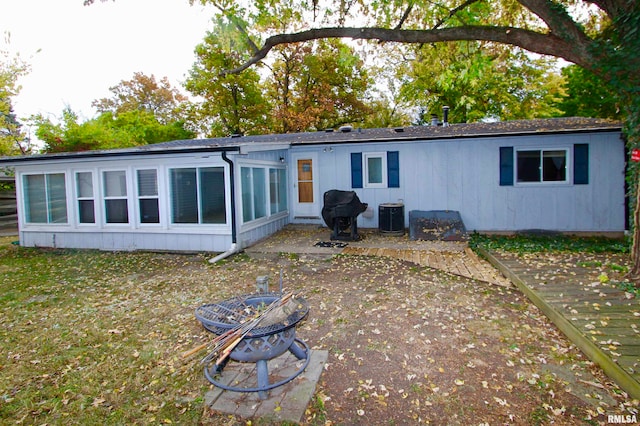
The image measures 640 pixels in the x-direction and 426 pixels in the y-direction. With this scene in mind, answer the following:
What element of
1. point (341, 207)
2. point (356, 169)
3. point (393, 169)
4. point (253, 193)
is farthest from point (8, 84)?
point (393, 169)

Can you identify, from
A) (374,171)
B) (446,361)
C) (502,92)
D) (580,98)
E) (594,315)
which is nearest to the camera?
(446,361)

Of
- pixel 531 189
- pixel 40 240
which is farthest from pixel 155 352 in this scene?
pixel 531 189

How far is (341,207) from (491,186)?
4072 mm

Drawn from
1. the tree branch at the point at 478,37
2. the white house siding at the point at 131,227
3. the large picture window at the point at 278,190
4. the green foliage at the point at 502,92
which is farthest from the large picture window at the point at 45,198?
the green foliage at the point at 502,92

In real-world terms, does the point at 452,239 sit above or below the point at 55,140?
below

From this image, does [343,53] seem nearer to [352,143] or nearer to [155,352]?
[352,143]

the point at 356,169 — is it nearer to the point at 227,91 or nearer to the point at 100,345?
the point at 100,345

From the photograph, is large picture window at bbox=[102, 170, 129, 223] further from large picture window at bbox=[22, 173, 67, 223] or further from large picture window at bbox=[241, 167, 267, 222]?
large picture window at bbox=[241, 167, 267, 222]

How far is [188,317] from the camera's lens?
4.68 m

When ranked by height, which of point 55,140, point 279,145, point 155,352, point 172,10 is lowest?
point 155,352

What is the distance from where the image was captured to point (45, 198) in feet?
31.0

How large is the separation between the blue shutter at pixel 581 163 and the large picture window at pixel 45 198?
12628mm

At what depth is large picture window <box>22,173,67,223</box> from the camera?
365 inches

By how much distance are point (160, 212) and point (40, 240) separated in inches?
152
